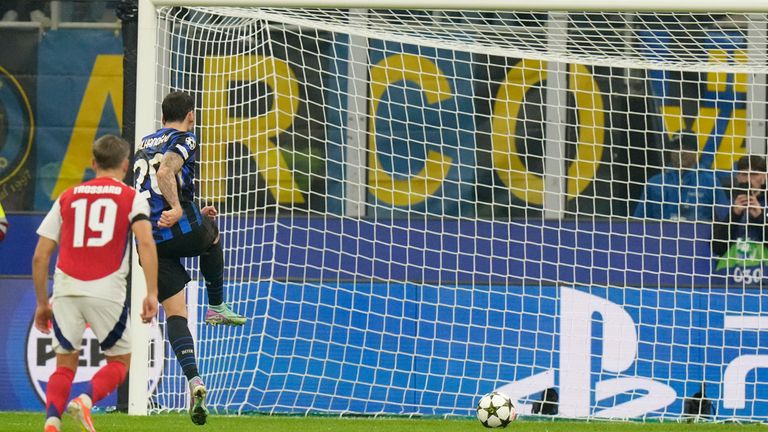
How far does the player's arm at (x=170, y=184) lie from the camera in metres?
7.22

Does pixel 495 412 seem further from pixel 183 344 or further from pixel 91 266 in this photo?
pixel 91 266

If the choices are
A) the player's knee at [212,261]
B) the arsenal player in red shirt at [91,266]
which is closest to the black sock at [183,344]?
the player's knee at [212,261]

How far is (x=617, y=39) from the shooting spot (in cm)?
Result: 954

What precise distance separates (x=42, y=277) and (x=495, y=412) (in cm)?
280

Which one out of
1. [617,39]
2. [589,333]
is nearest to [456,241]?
[589,333]

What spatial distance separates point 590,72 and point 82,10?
3.69 m

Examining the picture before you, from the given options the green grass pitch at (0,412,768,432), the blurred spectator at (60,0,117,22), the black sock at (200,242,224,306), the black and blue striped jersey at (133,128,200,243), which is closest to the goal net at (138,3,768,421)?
the blurred spectator at (60,0,117,22)

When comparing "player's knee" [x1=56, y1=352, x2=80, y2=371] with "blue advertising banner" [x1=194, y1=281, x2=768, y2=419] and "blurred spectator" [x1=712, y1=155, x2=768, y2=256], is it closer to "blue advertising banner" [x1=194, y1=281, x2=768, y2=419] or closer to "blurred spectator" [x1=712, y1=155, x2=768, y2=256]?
"blue advertising banner" [x1=194, y1=281, x2=768, y2=419]

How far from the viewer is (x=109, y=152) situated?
611 cm

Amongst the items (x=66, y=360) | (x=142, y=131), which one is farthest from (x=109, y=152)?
(x=142, y=131)

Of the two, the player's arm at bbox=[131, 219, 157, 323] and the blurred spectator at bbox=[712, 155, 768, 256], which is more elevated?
the player's arm at bbox=[131, 219, 157, 323]

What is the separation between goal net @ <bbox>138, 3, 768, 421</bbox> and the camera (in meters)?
9.66

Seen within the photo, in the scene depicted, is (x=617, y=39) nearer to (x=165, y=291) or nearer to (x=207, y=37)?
(x=207, y=37)

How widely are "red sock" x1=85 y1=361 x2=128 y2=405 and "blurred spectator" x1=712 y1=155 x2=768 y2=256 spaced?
16.2ft
